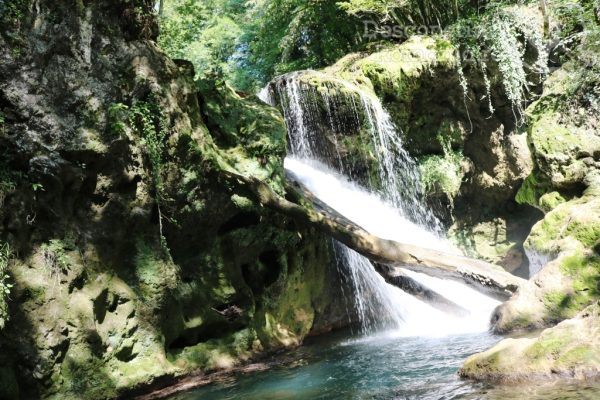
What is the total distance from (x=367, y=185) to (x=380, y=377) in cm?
711

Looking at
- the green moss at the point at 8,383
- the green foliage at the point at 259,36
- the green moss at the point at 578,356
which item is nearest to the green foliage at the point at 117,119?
the green moss at the point at 8,383

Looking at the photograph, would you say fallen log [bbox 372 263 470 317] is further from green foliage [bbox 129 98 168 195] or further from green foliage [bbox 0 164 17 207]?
green foliage [bbox 0 164 17 207]

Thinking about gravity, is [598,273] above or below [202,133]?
below

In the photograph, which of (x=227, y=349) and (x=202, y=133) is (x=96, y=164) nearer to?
(x=202, y=133)

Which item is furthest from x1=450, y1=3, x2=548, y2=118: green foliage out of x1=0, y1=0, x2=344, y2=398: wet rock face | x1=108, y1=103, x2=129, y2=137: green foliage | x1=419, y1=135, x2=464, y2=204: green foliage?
x1=108, y1=103, x2=129, y2=137: green foliage

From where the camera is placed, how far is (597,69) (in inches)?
419

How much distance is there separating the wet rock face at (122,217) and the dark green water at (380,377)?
2.88 ft

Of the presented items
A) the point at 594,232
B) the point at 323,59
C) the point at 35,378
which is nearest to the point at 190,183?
the point at 35,378

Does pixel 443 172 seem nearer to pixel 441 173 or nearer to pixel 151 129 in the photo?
pixel 441 173

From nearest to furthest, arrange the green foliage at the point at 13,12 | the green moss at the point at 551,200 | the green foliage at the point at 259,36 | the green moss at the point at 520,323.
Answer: the green foliage at the point at 13,12
the green moss at the point at 520,323
the green moss at the point at 551,200
the green foliage at the point at 259,36

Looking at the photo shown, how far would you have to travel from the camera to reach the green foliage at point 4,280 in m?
4.84

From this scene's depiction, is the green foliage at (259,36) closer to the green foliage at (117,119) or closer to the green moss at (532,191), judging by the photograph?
the green foliage at (117,119)

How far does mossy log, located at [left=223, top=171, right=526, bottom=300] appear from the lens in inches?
294

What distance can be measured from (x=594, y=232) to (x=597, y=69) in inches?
184
